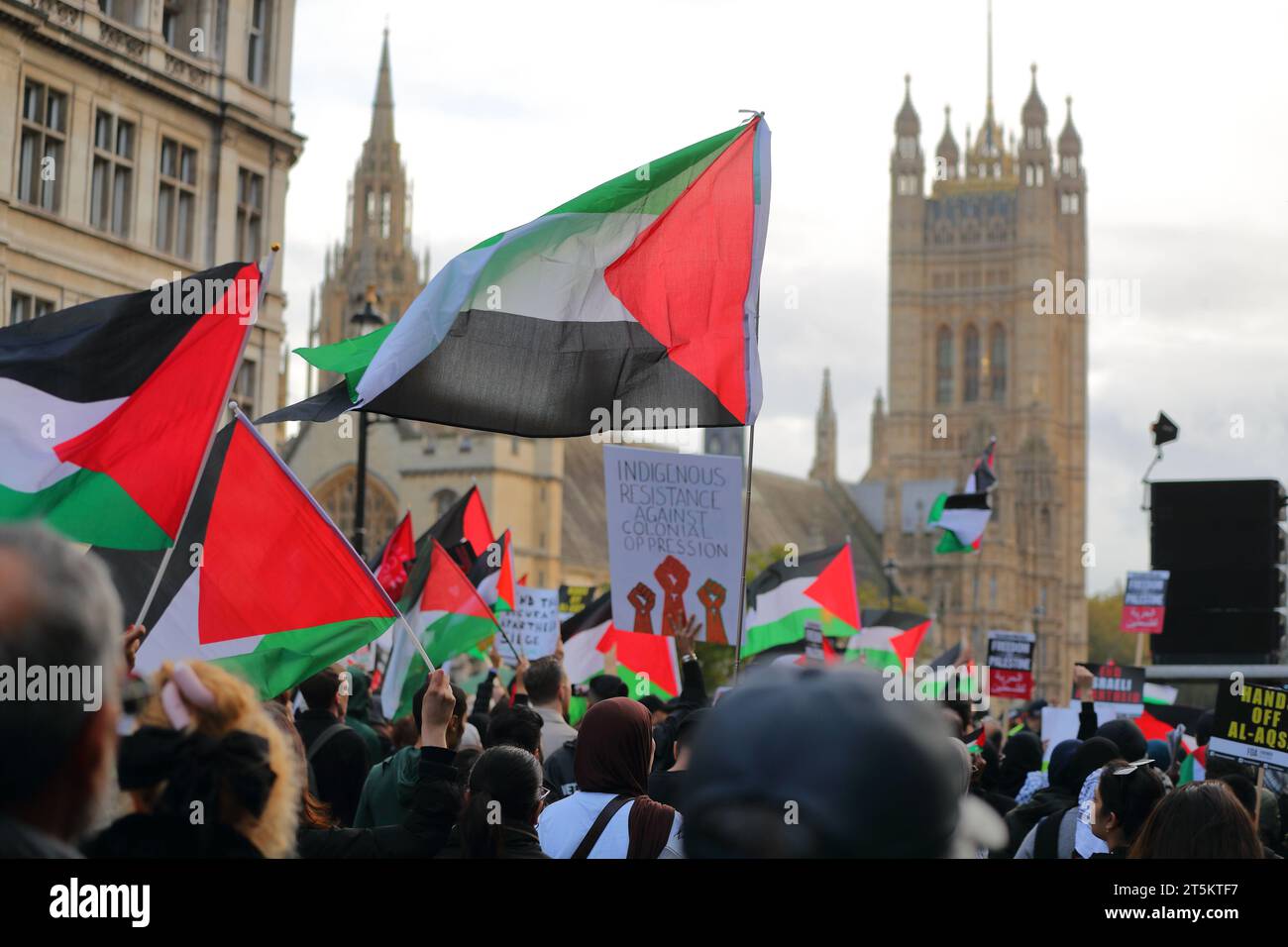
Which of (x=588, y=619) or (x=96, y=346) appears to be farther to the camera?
(x=588, y=619)

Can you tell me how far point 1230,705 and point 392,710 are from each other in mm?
4433

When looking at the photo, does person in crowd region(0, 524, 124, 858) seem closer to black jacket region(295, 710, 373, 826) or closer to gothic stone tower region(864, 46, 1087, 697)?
black jacket region(295, 710, 373, 826)

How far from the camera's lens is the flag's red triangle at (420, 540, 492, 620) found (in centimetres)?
1096

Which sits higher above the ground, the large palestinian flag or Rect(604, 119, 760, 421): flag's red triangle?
Rect(604, 119, 760, 421): flag's red triangle

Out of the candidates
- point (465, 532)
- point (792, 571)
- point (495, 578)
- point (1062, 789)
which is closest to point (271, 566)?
point (1062, 789)

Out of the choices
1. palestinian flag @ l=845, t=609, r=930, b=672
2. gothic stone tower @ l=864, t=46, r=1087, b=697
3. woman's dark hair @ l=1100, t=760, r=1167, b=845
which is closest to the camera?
woman's dark hair @ l=1100, t=760, r=1167, b=845

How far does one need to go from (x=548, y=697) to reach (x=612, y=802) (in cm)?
270

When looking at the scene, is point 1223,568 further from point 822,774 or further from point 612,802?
point 822,774

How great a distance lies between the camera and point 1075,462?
120 meters

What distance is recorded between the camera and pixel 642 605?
30.6 feet

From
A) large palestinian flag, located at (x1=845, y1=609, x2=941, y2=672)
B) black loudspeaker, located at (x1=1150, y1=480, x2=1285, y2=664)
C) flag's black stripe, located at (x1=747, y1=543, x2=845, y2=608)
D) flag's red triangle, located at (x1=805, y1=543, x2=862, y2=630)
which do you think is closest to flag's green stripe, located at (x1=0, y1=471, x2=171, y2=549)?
flag's red triangle, located at (x1=805, y1=543, x2=862, y2=630)

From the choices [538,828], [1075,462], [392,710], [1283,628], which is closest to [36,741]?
[538,828]

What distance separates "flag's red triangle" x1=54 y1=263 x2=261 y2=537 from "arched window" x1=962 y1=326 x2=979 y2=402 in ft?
368

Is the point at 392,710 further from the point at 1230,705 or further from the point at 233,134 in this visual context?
the point at 233,134
